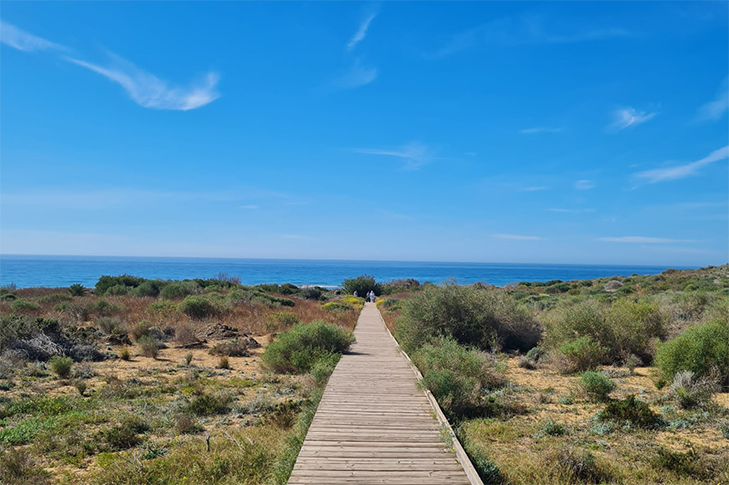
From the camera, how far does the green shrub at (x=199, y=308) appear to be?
21.7m

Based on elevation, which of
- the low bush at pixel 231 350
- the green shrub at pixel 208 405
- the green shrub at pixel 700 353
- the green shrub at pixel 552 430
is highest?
the green shrub at pixel 700 353

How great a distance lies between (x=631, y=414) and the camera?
7.83m

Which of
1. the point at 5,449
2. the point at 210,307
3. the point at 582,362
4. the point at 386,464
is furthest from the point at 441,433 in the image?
the point at 210,307

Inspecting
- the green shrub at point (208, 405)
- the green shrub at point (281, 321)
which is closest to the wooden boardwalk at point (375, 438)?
the green shrub at point (208, 405)

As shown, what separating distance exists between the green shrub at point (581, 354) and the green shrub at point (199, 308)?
16718 millimetres

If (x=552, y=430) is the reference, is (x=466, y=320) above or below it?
above

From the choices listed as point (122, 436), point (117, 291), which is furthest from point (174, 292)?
point (122, 436)

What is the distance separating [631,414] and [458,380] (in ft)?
10.3

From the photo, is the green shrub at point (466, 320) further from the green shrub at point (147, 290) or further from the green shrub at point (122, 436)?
the green shrub at point (147, 290)

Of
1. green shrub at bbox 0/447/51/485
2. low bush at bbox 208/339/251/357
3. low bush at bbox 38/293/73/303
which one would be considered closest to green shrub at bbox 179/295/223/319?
low bush at bbox 208/339/251/357

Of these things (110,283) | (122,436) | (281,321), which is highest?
(110,283)

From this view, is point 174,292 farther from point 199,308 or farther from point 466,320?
point 466,320

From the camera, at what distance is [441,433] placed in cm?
652

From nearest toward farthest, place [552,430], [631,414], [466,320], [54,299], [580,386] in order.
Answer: [552,430] → [631,414] → [580,386] → [466,320] → [54,299]
